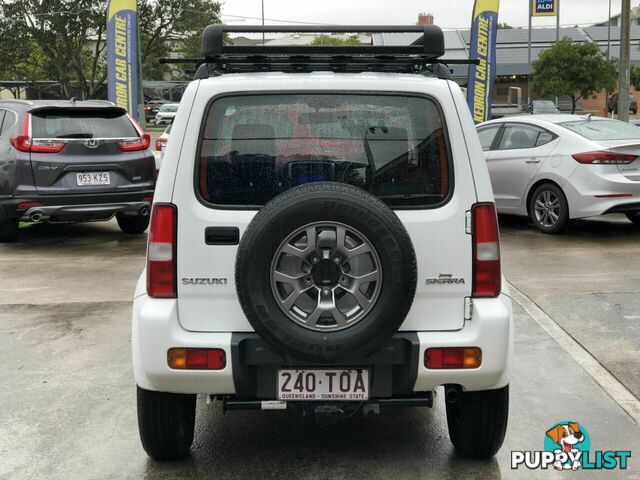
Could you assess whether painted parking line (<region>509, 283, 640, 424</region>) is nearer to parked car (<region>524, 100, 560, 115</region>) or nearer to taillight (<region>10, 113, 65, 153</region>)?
taillight (<region>10, 113, 65, 153</region>)

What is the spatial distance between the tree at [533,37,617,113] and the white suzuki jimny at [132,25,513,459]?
42.3m

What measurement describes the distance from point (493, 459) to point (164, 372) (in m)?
1.61

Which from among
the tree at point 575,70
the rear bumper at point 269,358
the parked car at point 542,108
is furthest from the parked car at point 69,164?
the tree at point 575,70

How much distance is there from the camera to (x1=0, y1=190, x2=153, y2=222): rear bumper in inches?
355

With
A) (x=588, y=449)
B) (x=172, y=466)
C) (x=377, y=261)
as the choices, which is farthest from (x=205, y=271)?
(x=588, y=449)

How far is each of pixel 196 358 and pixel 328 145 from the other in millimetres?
1054

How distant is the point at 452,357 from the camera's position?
3363mm

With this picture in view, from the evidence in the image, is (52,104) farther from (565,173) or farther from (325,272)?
(325,272)

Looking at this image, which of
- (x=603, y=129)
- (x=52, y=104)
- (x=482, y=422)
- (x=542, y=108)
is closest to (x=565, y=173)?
(x=603, y=129)

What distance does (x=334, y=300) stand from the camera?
10.5 ft

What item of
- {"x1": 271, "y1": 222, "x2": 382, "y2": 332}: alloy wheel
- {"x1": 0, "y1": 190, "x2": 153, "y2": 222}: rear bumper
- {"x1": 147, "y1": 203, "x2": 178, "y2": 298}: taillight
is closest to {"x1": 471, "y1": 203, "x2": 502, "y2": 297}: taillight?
{"x1": 271, "y1": 222, "x2": 382, "y2": 332}: alloy wheel

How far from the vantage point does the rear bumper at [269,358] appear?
3.33m

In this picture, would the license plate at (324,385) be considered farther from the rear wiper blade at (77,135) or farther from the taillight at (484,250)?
the rear wiper blade at (77,135)

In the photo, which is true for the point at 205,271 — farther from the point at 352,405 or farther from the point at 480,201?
the point at 480,201
